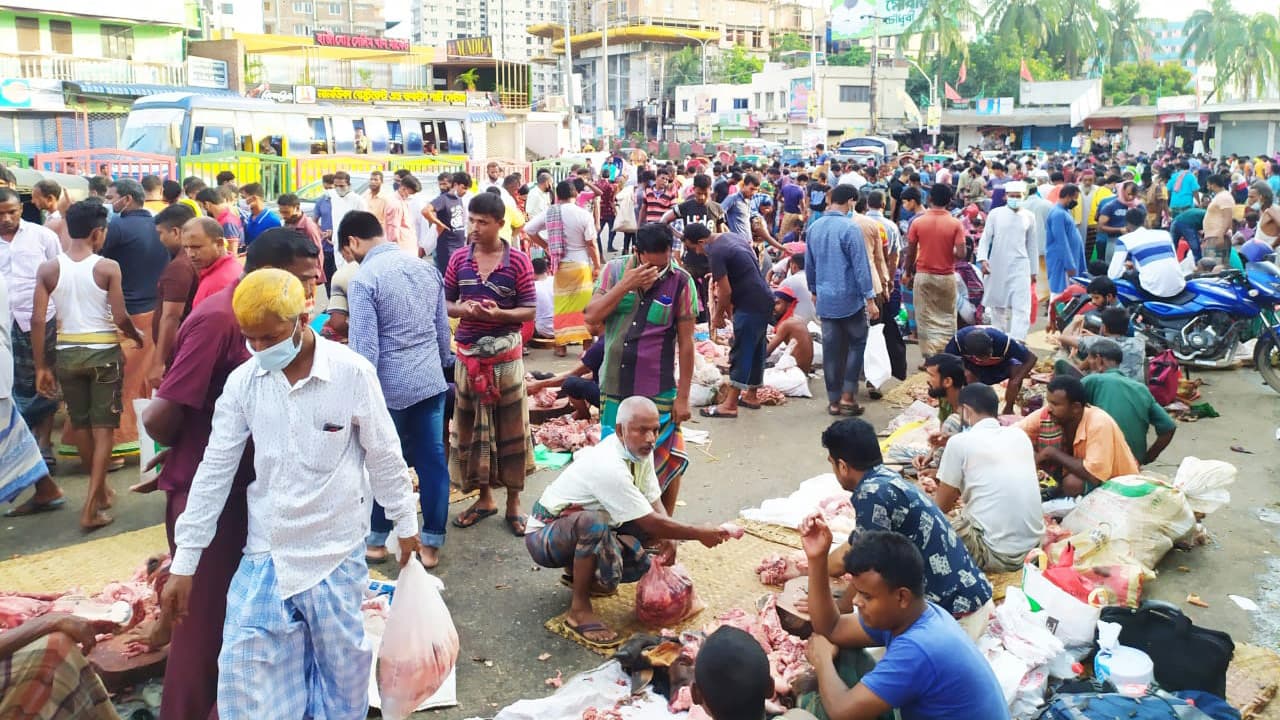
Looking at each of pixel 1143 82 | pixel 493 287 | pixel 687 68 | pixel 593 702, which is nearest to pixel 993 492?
pixel 593 702

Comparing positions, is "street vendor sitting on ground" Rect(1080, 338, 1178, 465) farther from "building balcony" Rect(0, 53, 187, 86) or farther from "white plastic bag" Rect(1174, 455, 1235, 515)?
"building balcony" Rect(0, 53, 187, 86)

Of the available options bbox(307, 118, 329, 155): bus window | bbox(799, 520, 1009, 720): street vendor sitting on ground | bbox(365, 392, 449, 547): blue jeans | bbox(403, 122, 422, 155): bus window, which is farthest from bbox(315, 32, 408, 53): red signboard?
bbox(799, 520, 1009, 720): street vendor sitting on ground

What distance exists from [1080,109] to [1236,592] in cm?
5429

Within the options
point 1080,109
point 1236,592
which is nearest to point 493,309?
point 1236,592

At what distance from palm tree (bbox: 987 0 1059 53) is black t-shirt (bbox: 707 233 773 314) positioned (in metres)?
66.3

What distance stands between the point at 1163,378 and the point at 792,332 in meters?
3.01

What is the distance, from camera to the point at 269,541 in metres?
3.06

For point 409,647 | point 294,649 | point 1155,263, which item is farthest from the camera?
point 1155,263

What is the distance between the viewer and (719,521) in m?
6.31

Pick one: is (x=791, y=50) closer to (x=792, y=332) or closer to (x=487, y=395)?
(x=792, y=332)

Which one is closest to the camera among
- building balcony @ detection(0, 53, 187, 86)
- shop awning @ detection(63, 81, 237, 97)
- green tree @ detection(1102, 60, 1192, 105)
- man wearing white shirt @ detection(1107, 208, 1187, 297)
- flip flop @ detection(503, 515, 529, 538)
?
flip flop @ detection(503, 515, 529, 538)

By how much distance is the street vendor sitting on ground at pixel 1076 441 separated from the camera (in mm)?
5770

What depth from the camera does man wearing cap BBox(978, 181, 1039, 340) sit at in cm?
1008

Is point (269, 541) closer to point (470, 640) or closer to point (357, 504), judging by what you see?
point (357, 504)
